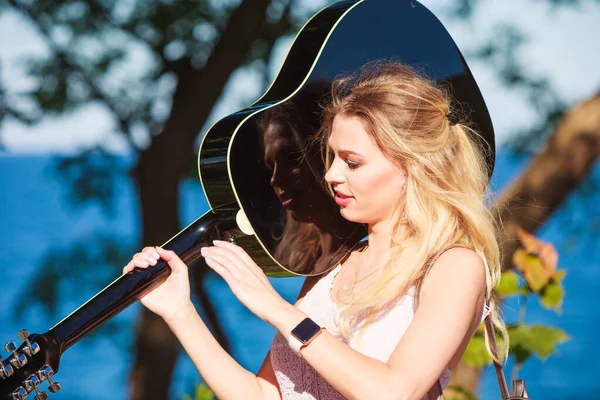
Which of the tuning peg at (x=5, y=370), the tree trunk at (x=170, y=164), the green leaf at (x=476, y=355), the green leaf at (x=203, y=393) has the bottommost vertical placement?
the green leaf at (x=476, y=355)

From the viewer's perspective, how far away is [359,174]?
168 cm

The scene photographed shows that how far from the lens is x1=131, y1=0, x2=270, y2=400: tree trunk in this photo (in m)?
4.16

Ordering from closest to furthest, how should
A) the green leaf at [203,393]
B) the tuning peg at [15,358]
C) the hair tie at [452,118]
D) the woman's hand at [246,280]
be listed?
the tuning peg at [15,358] → the woman's hand at [246,280] → the hair tie at [452,118] → the green leaf at [203,393]

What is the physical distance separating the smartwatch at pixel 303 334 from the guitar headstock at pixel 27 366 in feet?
1.28

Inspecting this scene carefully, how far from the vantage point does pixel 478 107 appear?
1890 millimetres

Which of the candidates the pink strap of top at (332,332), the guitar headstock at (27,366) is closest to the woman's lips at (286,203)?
the pink strap of top at (332,332)

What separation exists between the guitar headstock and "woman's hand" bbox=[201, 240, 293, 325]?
321mm

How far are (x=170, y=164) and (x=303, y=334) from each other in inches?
113

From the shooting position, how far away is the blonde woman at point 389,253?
1570mm

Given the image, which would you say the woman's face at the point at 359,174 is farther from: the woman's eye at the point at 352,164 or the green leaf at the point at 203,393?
the green leaf at the point at 203,393

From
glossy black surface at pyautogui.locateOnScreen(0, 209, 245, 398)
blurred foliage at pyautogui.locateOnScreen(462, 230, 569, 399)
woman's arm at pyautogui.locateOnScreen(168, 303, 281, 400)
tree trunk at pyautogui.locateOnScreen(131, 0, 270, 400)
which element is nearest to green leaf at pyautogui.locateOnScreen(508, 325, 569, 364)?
blurred foliage at pyautogui.locateOnScreen(462, 230, 569, 399)

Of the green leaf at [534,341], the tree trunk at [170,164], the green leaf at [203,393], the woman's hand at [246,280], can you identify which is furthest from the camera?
the tree trunk at [170,164]

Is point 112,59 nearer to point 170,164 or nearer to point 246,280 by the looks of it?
point 170,164

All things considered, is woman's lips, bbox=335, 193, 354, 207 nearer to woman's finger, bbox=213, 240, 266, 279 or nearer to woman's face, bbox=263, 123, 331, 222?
woman's face, bbox=263, 123, 331, 222
